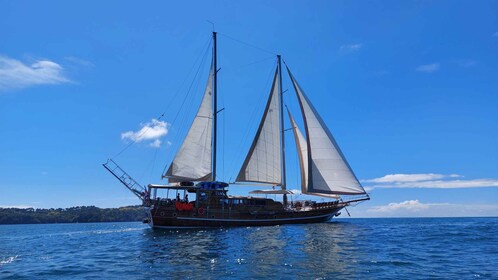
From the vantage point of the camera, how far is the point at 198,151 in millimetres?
45344

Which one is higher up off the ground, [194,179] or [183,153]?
[183,153]

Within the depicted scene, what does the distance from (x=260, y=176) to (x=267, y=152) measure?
334 cm

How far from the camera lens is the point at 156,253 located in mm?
22625

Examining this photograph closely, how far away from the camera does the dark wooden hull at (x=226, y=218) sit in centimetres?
4297

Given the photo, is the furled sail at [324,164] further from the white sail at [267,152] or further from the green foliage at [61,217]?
the green foliage at [61,217]

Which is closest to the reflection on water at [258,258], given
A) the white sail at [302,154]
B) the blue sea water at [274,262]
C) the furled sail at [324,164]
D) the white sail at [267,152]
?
the blue sea water at [274,262]

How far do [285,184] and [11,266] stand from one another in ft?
117

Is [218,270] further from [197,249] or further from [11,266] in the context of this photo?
[11,266]

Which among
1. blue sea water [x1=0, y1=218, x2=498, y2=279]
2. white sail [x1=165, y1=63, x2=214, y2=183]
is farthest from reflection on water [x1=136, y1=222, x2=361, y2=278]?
white sail [x1=165, y1=63, x2=214, y2=183]

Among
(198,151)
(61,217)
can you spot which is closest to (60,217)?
(61,217)

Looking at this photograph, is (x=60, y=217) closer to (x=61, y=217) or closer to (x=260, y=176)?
(x=61, y=217)

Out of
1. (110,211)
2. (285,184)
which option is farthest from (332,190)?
(110,211)

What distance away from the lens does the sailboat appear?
44.0 m

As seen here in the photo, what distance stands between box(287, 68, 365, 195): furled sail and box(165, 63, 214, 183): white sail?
41.7 ft
